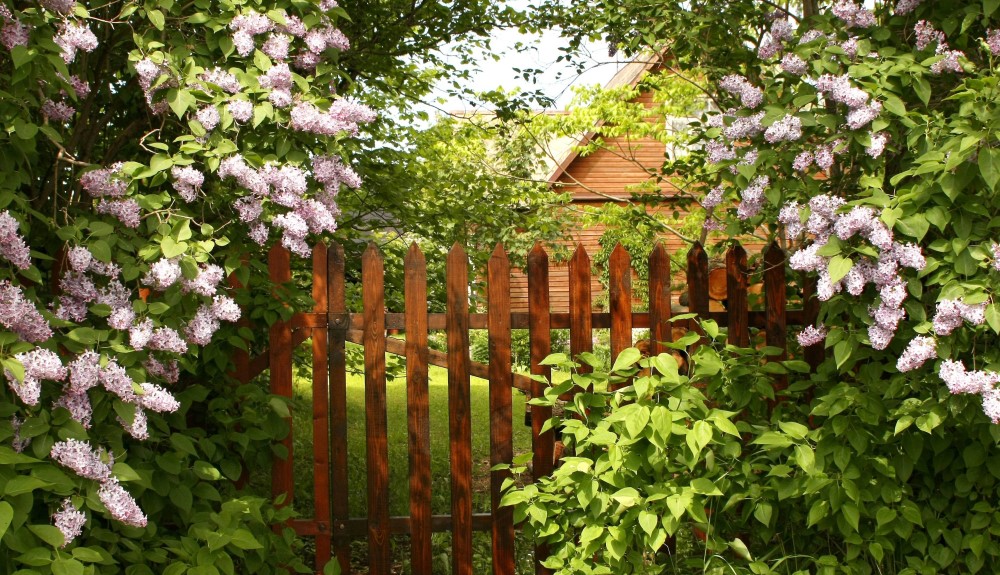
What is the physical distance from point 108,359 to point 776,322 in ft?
9.70

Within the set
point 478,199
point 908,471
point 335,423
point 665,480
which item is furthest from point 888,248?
point 478,199

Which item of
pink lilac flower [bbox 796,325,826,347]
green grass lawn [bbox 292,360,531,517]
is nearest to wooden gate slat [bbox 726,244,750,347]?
pink lilac flower [bbox 796,325,826,347]

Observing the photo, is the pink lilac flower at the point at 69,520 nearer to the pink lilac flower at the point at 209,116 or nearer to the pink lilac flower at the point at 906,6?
the pink lilac flower at the point at 209,116

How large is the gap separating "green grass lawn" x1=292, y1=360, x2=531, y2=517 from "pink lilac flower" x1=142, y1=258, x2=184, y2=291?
146 centimetres

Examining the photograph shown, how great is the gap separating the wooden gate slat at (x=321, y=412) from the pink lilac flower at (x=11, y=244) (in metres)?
1.48

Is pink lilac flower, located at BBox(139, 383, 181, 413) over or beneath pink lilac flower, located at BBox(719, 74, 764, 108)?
beneath

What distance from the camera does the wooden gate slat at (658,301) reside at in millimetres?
4297

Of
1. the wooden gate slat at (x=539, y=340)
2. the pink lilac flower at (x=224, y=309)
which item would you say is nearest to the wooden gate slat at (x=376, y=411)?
the wooden gate slat at (x=539, y=340)

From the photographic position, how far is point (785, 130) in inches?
139

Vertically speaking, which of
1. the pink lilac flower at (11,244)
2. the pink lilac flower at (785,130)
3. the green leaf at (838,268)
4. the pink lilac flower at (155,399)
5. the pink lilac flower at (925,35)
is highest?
the pink lilac flower at (925,35)

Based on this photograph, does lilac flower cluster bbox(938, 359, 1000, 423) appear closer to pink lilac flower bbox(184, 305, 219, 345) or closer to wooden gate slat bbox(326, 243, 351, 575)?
wooden gate slat bbox(326, 243, 351, 575)

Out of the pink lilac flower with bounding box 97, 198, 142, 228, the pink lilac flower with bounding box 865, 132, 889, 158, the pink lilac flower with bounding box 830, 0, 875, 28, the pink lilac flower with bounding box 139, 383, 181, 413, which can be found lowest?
the pink lilac flower with bounding box 139, 383, 181, 413

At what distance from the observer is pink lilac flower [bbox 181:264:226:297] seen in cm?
319

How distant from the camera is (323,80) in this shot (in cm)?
360
